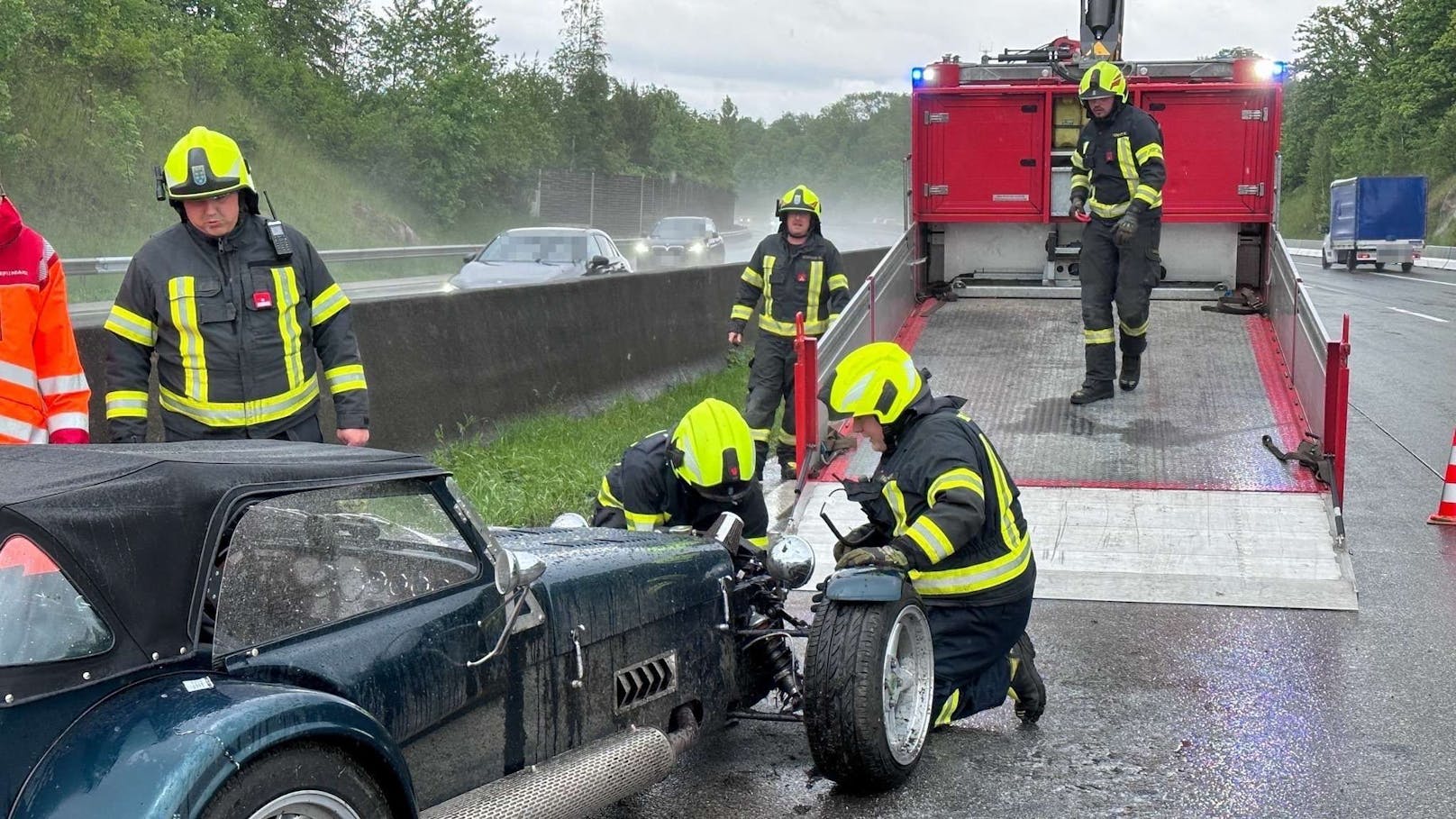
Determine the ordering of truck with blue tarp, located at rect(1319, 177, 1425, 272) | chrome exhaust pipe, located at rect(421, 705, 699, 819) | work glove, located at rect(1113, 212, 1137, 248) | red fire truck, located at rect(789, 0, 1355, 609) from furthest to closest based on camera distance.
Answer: truck with blue tarp, located at rect(1319, 177, 1425, 272)
work glove, located at rect(1113, 212, 1137, 248)
red fire truck, located at rect(789, 0, 1355, 609)
chrome exhaust pipe, located at rect(421, 705, 699, 819)

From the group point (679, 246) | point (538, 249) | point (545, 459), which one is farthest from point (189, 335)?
point (679, 246)

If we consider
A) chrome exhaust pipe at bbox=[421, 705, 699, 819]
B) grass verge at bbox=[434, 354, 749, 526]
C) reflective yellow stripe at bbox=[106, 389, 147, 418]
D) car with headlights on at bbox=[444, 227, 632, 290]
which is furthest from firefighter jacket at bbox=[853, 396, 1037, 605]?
car with headlights on at bbox=[444, 227, 632, 290]

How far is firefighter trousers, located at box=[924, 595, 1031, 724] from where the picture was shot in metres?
5.09

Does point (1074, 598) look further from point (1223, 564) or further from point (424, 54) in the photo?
point (424, 54)

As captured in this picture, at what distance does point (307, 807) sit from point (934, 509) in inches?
100

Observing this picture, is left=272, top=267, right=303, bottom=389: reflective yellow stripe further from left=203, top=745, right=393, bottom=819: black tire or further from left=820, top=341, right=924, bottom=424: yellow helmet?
left=203, top=745, right=393, bottom=819: black tire

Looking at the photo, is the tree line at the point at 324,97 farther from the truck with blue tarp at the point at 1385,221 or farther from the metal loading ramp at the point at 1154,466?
the truck with blue tarp at the point at 1385,221

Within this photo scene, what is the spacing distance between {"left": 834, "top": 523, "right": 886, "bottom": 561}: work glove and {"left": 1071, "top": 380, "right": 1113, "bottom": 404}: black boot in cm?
439

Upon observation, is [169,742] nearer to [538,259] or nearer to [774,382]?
[774,382]

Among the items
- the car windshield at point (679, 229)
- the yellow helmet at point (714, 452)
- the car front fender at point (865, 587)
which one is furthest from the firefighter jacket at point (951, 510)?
the car windshield at point (679, 229)

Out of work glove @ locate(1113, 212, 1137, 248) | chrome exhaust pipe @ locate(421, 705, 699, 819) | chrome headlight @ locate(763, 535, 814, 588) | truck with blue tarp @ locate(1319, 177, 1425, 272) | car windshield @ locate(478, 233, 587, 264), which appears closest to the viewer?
chrome exhaust pipe @ locate(421, 705, 699, 819)

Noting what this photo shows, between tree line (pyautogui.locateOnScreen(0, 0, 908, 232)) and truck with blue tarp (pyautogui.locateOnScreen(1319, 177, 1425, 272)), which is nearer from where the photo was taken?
tree line (pyautogui.locateOnScreen(0, 0, 908, 232))

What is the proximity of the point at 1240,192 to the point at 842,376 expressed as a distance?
7.43 m

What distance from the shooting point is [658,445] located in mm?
5699
